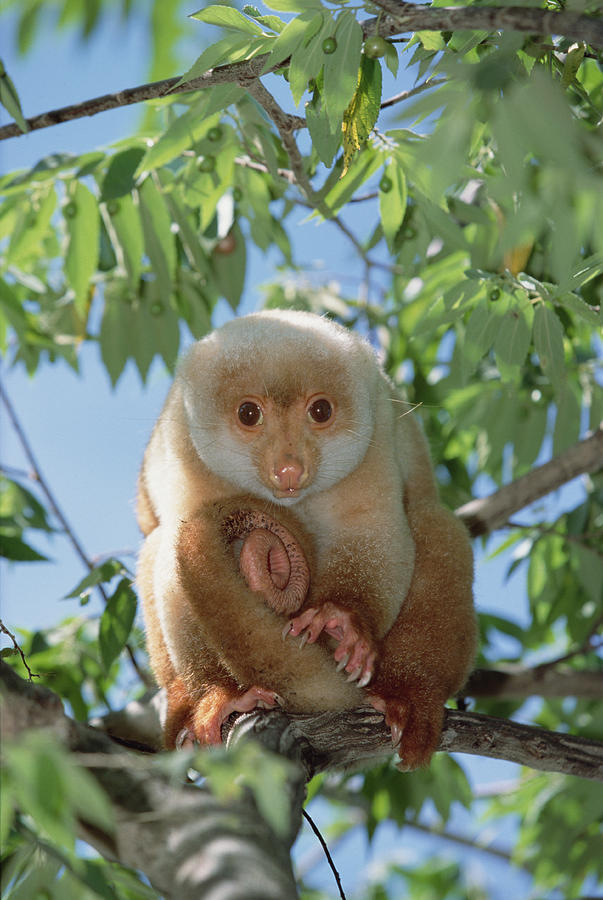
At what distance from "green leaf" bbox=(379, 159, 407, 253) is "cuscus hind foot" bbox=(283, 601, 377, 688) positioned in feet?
5.72

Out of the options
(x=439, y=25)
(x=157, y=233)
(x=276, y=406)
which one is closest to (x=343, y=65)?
(x=439, y=25)

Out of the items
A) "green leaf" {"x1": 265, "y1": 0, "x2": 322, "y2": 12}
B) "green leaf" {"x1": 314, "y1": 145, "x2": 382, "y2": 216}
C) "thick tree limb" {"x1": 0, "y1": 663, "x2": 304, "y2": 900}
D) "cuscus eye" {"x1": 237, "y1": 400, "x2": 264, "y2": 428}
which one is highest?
"green leaf" {"x1": 265, "y1": 0, "x2": 322, "y2": 12}

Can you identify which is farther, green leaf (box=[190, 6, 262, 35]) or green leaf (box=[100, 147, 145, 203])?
green leaf (box=[100, 147, 145, 203])

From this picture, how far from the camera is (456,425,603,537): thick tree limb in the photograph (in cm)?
467

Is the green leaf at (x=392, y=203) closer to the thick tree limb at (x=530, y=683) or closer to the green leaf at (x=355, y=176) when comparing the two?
the green leaf at (x=355, y=176)

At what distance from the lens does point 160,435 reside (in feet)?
12.5

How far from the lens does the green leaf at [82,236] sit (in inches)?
173

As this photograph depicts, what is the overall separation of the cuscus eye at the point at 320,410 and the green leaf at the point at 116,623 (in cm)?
128

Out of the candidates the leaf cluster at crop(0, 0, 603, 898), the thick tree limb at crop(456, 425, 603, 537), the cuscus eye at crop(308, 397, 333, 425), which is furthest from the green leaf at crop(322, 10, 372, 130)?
the thick tree limb at crop(456, 425, 603, 537)

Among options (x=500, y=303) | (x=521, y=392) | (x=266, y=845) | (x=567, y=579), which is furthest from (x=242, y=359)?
(x=567, y=579)

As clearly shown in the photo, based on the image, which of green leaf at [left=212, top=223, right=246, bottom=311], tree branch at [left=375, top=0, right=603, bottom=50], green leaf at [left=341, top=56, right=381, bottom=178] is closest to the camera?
tree branch at [left=375, top=0, right=603, bottom=50]

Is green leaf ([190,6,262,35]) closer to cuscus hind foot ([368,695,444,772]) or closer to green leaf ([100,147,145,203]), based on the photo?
green leaf ([100,147,145,203])

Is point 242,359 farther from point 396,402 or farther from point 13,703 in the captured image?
point 13,703

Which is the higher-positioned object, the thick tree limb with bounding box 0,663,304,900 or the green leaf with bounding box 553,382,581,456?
the thick tree limb with bounding box 0,663,304,900
